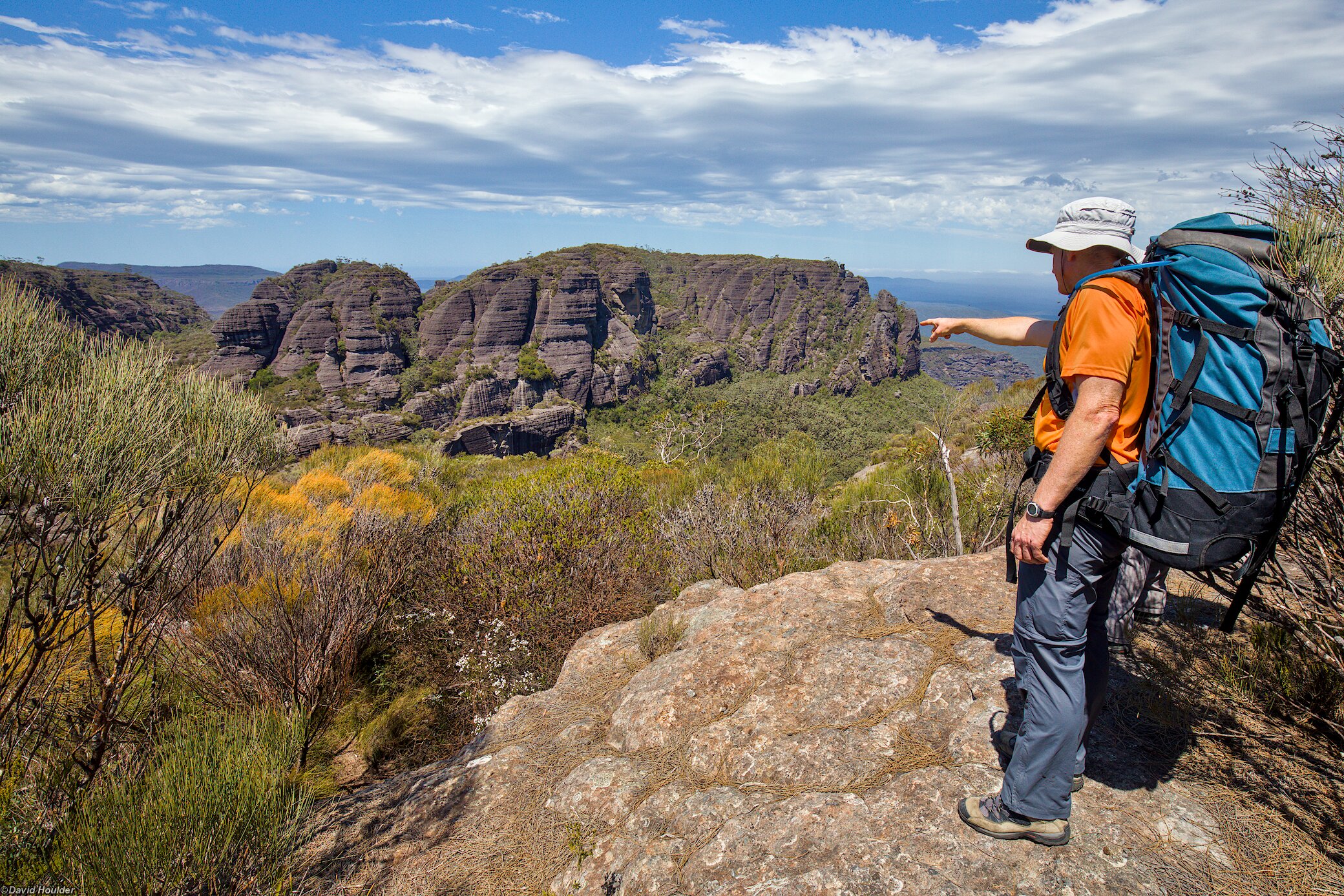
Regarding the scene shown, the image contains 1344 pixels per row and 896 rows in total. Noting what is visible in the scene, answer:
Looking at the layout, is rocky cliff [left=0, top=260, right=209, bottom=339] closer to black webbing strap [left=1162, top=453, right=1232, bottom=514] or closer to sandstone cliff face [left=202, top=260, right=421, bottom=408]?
sandstone cliff face [left=202, top=260, right=421, bottom=408]

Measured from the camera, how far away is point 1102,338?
191 cm

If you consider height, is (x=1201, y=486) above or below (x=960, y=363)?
below

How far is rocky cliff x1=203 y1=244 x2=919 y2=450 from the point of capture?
236 feet

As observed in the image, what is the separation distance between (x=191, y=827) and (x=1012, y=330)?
3979 millimetres

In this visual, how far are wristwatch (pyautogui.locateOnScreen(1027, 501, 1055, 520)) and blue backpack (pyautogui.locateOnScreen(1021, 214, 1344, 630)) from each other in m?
0.12

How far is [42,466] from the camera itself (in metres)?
2.88

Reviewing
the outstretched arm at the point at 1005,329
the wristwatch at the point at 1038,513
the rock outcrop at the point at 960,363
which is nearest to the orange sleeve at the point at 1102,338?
the wristwatch at the point at 1038,513

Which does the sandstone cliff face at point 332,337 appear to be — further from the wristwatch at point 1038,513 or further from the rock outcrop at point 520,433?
the wristwatch at point 1038,513

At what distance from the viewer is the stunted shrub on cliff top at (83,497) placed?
9.58 ft

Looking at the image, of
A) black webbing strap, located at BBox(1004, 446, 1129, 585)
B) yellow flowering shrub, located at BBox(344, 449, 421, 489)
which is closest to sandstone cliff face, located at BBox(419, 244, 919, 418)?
yellow flowering shrub, located at BBox(344, 449, 421, 489)

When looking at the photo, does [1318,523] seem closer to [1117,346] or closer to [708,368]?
[1117,346]

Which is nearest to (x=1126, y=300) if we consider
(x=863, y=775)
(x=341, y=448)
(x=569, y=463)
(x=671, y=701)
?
(x=863, y=775)

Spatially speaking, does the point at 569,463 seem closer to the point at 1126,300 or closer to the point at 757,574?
the point at 757,574

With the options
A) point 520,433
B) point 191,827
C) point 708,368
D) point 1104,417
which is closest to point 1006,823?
point 1104,417
